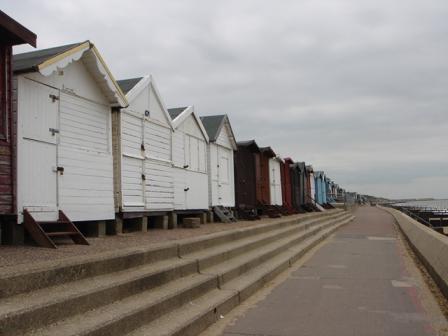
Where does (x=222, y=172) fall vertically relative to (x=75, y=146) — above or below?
below

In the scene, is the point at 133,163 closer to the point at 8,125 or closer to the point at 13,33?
the point at 8,125

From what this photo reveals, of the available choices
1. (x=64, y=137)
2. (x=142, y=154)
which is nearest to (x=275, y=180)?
(x=142, y=154)

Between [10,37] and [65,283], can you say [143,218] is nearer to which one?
[10,37]

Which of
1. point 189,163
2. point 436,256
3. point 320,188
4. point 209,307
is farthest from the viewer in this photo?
point 320,188

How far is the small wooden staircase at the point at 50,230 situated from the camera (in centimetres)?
825

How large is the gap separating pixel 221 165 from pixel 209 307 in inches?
513

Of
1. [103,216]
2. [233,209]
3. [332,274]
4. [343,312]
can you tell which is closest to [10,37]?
[103,216]

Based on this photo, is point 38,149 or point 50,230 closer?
point 38,149

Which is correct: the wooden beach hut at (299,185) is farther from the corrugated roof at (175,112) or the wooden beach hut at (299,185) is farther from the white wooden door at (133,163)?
the white wooden door at (133,163)

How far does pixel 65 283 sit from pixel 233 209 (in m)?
15.3

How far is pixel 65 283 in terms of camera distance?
234 inches

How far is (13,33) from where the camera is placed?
8.01 meters

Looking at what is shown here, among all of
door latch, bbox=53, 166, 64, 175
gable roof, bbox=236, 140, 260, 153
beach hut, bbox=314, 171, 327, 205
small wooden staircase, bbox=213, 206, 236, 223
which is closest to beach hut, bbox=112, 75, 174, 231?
door latch, bbox=53, 166, 64, 175

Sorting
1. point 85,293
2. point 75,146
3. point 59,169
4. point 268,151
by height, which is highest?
point 268,151
